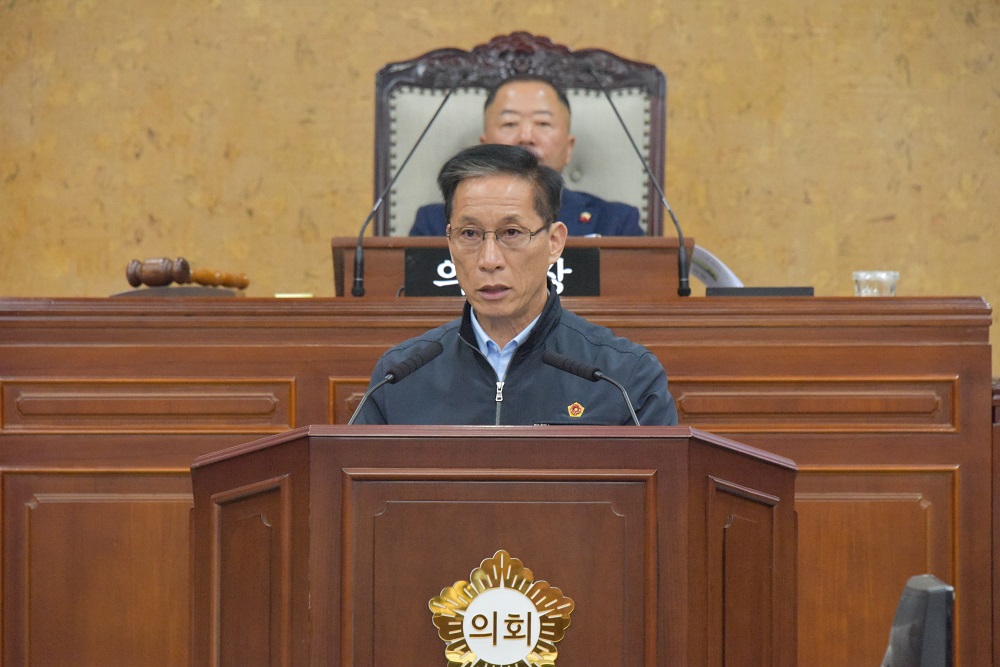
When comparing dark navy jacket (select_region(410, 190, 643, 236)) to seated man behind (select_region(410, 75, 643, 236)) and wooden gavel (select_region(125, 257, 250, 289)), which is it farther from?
wooden gavel (select_region(125, 257, 250, 289))

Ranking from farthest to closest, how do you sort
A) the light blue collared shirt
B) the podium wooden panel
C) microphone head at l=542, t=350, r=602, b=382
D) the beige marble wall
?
1. the beige marble wall
2. the podium wooden panel
3. the light blue collared shirt
4. microphone head at l=542, t=350, r=602, b=382

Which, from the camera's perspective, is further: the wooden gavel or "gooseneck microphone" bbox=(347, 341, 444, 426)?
the wooden gavel

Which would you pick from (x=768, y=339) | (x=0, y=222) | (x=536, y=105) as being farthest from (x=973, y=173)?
(x=0, y=222)

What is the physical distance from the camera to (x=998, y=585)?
7.37 feet

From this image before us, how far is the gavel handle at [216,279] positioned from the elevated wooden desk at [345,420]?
263 millimetres

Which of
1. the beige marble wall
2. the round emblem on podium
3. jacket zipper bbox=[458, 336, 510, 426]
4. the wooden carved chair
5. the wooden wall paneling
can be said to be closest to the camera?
the round emblem on podium

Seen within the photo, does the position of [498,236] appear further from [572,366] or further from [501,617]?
[501,617]

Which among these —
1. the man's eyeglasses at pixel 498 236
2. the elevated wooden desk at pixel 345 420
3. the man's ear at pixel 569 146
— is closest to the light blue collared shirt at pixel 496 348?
the man's eyeglasses at pixel 498 236

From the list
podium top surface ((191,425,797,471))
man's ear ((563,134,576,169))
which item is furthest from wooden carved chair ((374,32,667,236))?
podium top surface ((191,425,797,471))

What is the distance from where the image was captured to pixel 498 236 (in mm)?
1999

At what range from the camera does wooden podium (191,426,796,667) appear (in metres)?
1.34

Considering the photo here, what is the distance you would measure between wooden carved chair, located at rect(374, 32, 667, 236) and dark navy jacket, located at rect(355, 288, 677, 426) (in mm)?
1494

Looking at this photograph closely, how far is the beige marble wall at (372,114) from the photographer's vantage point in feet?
13.7

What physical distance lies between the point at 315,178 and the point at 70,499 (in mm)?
2133
